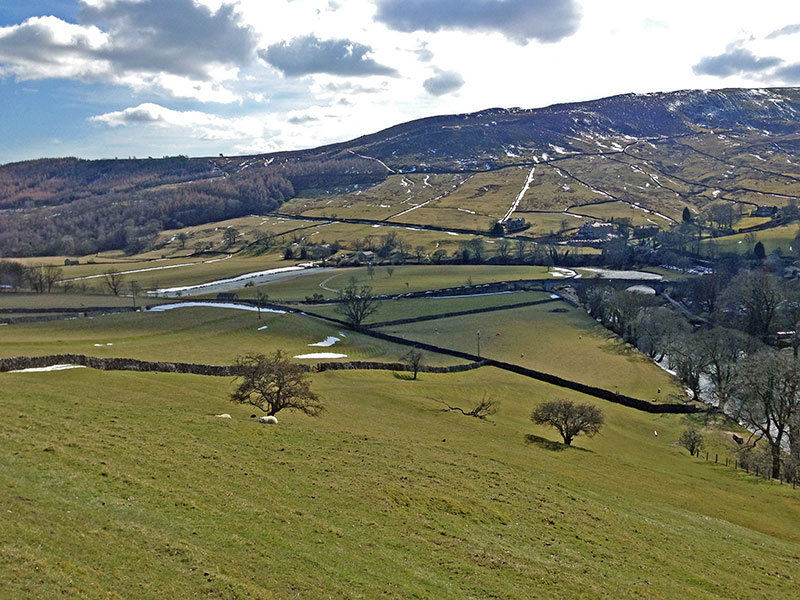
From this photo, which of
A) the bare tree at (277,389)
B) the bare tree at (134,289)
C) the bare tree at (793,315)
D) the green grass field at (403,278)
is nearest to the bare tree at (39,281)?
the bare tree at (134,289)

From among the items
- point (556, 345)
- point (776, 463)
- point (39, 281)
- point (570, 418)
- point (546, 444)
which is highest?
point (39, 281)

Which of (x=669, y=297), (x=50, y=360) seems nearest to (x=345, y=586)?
(x=50, y=360)

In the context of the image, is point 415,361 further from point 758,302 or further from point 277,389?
point 758,302

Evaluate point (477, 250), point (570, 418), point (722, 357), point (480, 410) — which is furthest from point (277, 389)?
point (477, 250)

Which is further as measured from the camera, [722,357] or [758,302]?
[758,302]

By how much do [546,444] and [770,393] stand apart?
27.5 meters

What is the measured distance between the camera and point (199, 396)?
145 ft

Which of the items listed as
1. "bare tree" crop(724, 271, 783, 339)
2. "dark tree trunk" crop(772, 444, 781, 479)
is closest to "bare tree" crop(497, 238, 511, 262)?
"bare tree" crop(724, 271, 783, 339)

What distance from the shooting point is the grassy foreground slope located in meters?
17.6

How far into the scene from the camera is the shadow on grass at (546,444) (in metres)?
45.2

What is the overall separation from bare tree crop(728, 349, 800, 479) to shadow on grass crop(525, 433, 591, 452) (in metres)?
21.5

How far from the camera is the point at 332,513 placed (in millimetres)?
23172

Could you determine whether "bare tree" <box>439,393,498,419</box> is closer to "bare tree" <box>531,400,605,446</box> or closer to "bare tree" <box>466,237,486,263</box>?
"bare tree" <box>531,400,605,446</box>

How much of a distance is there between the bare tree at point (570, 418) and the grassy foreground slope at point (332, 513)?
524 centimetres
